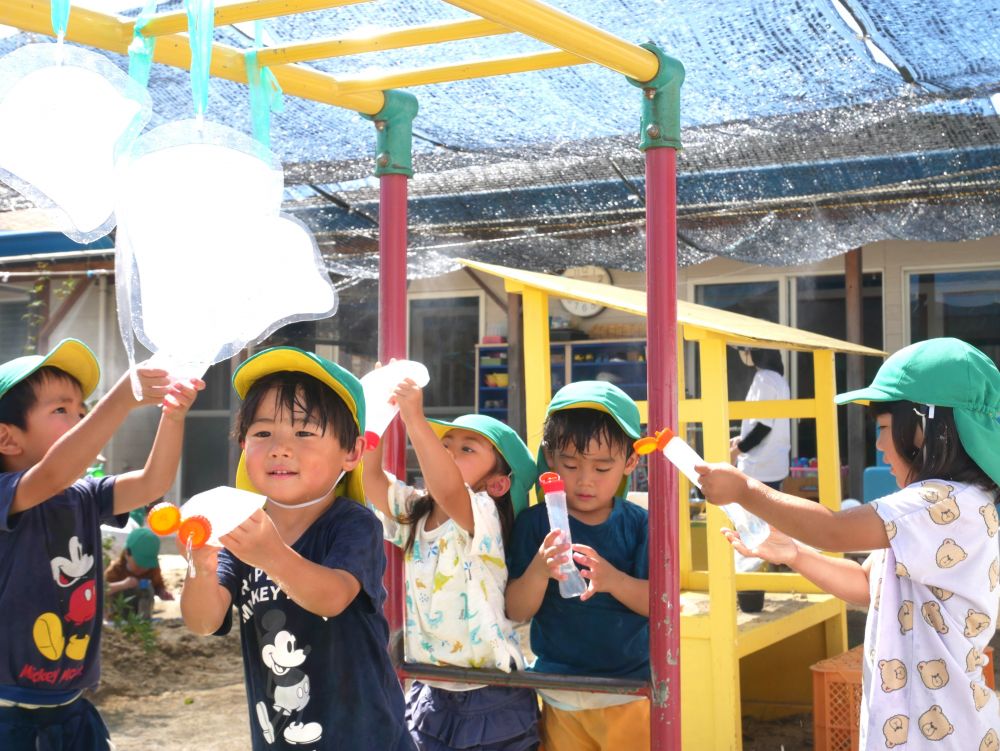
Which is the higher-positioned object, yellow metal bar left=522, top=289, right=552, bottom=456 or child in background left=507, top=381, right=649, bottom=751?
yellow metal bar left=522, top=289, right=552, bottom=456

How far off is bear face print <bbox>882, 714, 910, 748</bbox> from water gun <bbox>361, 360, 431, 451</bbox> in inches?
43.7

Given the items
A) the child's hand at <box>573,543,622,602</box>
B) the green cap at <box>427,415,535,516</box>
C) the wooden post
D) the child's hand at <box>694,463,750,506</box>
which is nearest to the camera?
the child's hand at <box>694,463,750,506</box>

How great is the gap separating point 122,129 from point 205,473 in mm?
9930

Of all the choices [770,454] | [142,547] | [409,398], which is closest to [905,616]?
[409,398]

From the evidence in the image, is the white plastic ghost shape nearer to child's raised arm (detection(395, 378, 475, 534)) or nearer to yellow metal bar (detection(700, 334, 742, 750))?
child's raised arm (detection(395, 378, 475, 534))

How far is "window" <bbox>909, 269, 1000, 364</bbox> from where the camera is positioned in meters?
8.52

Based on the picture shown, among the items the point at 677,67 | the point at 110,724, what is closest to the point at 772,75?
the point at 677,67

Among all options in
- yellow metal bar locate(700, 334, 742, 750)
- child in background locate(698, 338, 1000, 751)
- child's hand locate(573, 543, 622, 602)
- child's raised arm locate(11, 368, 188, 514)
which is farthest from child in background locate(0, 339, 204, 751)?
yellow metal bar locate(700, 334, 742, 750)

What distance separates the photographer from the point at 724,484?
2029 mm

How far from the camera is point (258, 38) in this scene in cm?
240

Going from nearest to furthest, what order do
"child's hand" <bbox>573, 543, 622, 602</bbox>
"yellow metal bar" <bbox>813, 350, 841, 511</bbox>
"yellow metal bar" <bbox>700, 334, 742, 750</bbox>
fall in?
"child's hand" <bbox>573, 543, 622, 602</bbox> < "yellow metal bar" <bbox>700, 334, 742, 750</bbox> < "yellow metal bar" <bbox>813, 350, 841, 511</bbox>

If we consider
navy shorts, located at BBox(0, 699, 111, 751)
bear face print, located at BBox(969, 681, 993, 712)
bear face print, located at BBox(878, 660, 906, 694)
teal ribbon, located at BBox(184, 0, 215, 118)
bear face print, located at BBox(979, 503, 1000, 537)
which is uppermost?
teal ribbon, located at BBox(184, 0, 215, 118)

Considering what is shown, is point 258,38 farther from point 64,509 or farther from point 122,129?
point 64,509

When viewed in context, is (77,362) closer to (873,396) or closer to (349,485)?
(349,485)
